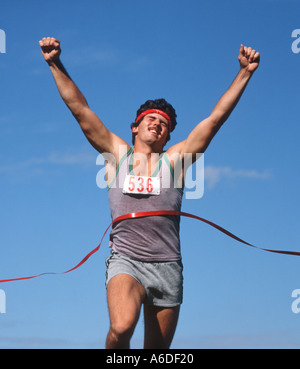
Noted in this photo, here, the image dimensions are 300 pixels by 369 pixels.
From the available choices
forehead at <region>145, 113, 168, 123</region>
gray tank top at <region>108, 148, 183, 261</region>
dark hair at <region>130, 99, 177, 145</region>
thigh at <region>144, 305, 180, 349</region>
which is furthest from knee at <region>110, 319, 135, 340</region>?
forehead at <region>145, 113, 168, 123</region>

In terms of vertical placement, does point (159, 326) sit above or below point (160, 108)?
below

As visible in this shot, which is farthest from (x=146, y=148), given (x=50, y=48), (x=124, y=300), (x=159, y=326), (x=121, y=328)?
(x=121, y=328)

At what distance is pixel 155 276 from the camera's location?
6.67m

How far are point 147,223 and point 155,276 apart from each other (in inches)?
23.0

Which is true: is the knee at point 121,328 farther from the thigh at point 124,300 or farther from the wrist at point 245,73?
the wrist at point 245,73

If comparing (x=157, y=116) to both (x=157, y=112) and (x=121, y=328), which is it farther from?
(x=121, y=328)

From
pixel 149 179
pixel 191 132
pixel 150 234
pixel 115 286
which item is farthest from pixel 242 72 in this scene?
pixel 115 286

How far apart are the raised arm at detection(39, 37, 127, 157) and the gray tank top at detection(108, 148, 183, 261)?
27 cm

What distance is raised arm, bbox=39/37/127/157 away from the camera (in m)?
6.98

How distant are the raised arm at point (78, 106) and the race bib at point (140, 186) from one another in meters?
0.43

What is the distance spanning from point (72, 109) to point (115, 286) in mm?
2085

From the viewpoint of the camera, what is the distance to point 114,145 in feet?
23.3

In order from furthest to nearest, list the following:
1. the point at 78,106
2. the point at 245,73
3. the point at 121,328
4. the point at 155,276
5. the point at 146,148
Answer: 1. the point at 245,73
2. the point at 146,148
3. the point at 78,106
4. the point at 155,276
5. the point at 121,328

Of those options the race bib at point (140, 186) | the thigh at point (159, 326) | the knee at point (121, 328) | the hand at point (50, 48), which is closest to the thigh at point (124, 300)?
the knee at point (121, 328)
